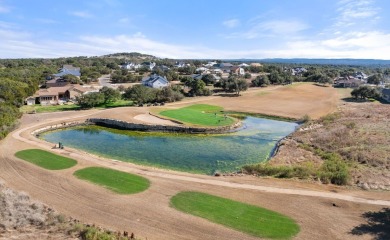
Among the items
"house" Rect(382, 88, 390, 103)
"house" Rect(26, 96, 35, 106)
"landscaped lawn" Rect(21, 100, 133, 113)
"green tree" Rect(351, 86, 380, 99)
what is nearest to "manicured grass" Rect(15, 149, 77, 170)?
"landscaped lawn" Rect(21, 100, 133, 113)

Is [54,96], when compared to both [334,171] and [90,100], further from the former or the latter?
[334,171]

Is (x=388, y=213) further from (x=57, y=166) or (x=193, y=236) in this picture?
(x=57, y=166)

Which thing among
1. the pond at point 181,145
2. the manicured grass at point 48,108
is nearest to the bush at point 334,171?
the pond at point 181,145

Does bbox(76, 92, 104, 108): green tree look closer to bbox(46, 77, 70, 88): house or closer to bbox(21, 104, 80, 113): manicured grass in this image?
bbox(21, 104, 80, 113): manicured grass

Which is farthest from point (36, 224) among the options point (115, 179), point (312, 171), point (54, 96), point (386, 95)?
point (386, 95)

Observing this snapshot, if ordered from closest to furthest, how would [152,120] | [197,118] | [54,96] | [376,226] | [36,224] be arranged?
1. [36,224]
2. [376,226]
3. [152,120]
4. [197,118]
5. [54,96]

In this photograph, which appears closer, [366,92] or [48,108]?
[48,108]
